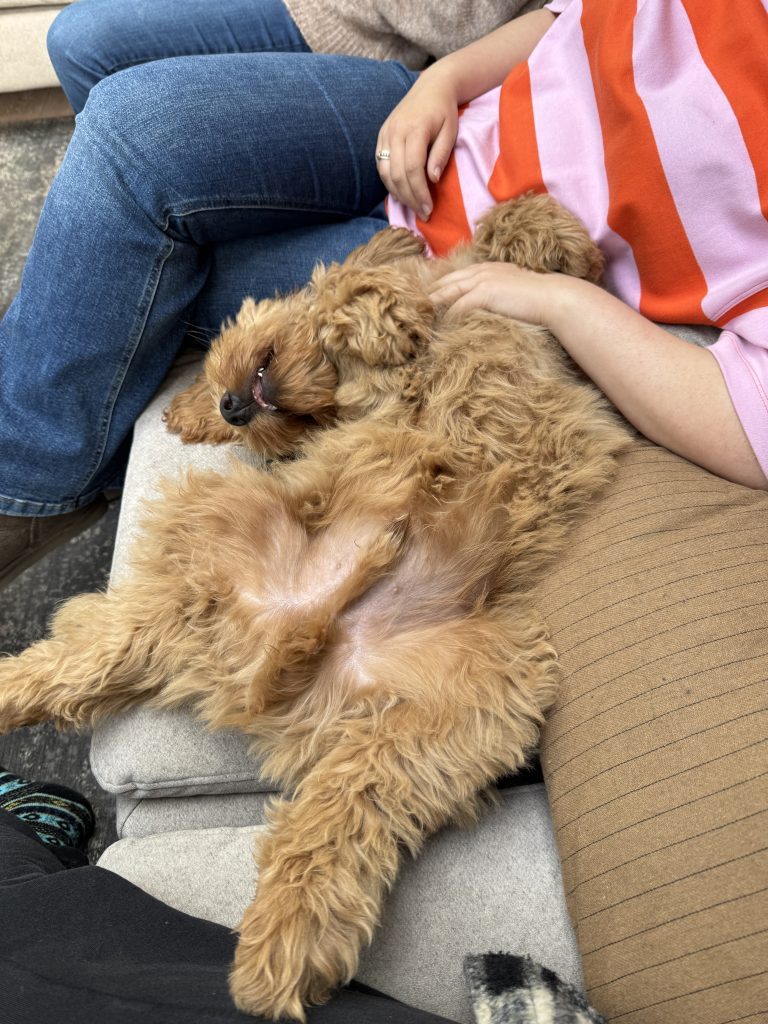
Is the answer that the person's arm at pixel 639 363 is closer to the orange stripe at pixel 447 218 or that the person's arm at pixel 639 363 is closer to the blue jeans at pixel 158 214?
the orange stripe at pixel 447 218

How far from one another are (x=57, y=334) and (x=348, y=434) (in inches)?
22.7

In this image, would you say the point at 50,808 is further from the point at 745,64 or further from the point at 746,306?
the point at 745,64

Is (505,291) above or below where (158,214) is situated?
below

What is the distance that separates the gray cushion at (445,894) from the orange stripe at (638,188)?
2.70 feet

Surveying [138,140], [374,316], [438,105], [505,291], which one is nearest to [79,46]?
[138,140]

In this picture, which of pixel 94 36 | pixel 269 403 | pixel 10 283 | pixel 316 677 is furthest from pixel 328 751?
pixel 10 283

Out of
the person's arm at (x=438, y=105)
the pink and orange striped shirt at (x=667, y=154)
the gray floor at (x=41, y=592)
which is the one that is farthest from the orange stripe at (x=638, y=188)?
the gray floor at (x=41, y=592)

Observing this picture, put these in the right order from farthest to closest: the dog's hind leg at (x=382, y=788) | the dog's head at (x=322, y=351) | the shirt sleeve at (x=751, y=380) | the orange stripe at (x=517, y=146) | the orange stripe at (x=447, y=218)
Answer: the orange stripe at (x=447, y=218) < the orange stripe at (x=517, y=146) < the dog's head at (x=322, y=351) < the shirt sleeve at (x=751, y=380) < the dog's hind leg at (x=382, y=788)

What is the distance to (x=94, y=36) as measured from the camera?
57.4 inches

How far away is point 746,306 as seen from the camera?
103cm

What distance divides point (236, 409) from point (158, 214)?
0.40 m

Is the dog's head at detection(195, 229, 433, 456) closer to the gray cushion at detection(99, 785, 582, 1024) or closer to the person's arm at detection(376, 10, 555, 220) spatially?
the person's arm at detection(376, 10, 555, 220)

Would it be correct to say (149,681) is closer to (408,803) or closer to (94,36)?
(408,803)

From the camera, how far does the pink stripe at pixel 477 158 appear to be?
4.05 feet
